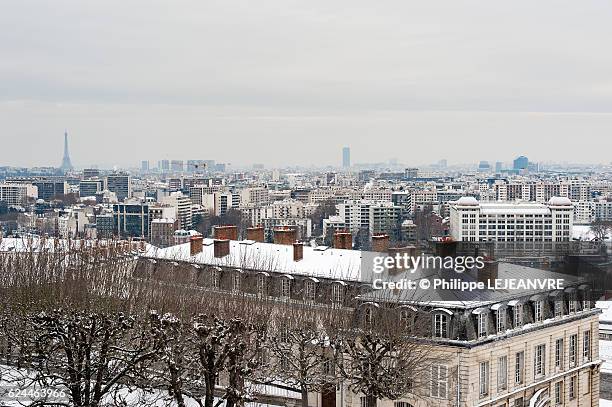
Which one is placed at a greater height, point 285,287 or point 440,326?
point 285,287

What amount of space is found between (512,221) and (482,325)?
8628 centimetres

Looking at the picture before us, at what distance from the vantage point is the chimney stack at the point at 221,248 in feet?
101

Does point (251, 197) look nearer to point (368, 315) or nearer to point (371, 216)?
point (371, 216)

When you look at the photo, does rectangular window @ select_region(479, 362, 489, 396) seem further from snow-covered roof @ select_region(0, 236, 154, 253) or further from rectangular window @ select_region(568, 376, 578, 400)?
snow-covered roof @ select_region(0, 236, 154, 253)

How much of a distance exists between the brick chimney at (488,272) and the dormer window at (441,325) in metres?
1.91

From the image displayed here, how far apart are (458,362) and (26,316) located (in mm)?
10934

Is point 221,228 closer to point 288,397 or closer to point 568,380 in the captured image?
point 288,397

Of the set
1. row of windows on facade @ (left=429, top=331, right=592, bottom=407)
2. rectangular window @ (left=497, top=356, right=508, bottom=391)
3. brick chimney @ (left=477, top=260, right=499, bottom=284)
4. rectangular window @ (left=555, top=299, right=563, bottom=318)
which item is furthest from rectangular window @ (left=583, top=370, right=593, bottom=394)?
brick chimney @ (left=477, top=260, right=499, bottom=284)

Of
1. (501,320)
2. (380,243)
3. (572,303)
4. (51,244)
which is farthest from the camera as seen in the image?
(51,244)

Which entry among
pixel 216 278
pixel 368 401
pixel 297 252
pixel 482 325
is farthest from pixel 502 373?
pixel 216 278

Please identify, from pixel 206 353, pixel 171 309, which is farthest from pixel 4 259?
pixel 206 353

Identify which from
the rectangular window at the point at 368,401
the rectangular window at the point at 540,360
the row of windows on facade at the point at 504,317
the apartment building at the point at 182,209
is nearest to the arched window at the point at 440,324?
the row of windows on facade at the point at 504,317

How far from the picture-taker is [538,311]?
84.7 feet

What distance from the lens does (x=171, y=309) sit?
2308 cm
